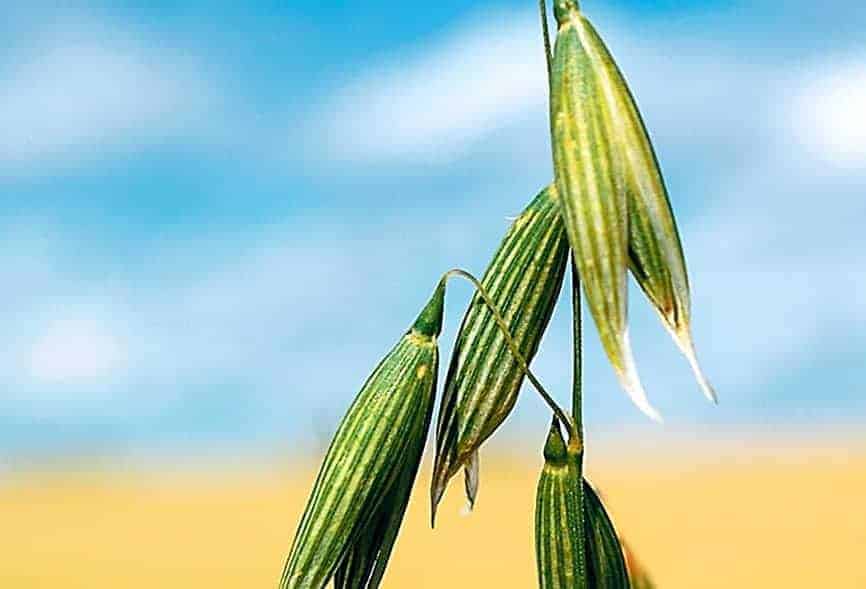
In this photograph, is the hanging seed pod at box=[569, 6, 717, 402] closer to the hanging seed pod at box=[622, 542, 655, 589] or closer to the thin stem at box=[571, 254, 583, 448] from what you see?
the thin stem at box=[571, 254, 583, 448]

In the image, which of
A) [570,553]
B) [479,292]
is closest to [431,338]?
[479,292]

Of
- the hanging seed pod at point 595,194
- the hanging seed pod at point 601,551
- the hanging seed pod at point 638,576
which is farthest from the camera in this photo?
the hanging seed pod at point 638,576

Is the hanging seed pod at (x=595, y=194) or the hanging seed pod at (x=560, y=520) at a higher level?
the hanging seed pod at (x=595, y=194)

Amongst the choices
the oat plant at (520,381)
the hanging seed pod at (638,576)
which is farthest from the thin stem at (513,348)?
the hanging seed pod at (638,576)

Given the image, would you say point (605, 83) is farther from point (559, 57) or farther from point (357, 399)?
point (357, 399)

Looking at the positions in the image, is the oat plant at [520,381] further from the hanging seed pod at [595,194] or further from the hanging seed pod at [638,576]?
the hanging seed pod at [638,576]

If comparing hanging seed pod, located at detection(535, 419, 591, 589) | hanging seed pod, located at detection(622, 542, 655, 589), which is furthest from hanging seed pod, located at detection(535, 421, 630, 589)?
hanging seed pod, located at detection(622, 542, 655, 589)
